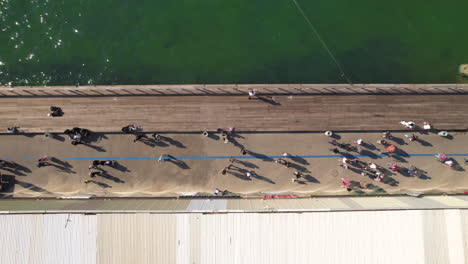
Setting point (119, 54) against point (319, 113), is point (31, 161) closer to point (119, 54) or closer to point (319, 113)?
point (119, 54)

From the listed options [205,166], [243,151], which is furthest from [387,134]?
[205,166]

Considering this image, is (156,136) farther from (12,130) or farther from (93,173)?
(12,130)

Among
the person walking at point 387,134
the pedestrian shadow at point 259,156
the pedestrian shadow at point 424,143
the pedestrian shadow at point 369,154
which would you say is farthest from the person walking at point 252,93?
the pedestrian shadow at point 424,143

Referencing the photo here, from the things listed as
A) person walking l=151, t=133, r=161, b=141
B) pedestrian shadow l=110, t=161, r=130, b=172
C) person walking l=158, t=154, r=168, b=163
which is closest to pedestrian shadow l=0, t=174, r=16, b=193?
pedestrian shadow l=110, t=161, r=130, b=172

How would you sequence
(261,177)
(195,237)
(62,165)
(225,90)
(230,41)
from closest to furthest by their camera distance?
(195,237) → (62,165) → (261,177) → (225,90) → (230,41)

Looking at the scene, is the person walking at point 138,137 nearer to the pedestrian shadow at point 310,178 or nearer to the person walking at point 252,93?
the person walking at point 252,93

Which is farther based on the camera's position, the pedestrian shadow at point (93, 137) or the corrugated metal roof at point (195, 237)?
the pedestrian shadow at point (93, 137)
